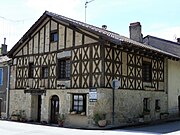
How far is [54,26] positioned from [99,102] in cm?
643

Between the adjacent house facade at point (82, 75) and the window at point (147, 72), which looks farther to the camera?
the window at point (147, 72)

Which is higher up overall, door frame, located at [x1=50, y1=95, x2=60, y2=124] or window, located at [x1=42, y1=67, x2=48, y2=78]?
window, located at [x1=42, y1=67, x2=48, y2=78]

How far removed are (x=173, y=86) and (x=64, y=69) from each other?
915 centimetres

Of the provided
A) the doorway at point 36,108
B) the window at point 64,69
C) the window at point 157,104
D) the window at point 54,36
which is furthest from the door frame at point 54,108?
the window at point 157,104

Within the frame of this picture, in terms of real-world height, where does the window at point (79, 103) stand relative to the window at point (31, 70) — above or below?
below

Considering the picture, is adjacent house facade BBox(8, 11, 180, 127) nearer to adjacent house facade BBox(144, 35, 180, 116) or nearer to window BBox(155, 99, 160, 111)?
window BBox(155, 99, 160, 111)

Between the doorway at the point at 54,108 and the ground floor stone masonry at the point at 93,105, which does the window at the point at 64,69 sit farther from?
the doorway at the point at 54,108

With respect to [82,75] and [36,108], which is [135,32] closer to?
[82,75]

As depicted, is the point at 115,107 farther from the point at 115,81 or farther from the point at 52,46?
the point at 52,46

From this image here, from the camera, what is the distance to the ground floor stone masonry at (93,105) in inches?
611

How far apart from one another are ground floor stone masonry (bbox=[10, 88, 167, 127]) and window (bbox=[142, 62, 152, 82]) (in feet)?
2.94

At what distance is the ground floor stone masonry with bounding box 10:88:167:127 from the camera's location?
15.5 metres

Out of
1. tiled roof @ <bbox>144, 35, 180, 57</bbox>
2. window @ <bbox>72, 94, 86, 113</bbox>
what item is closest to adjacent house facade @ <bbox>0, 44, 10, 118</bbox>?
window @ <bbox>72, 94, 86, 113</bbox>

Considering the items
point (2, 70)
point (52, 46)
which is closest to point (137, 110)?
point (52, 46)
